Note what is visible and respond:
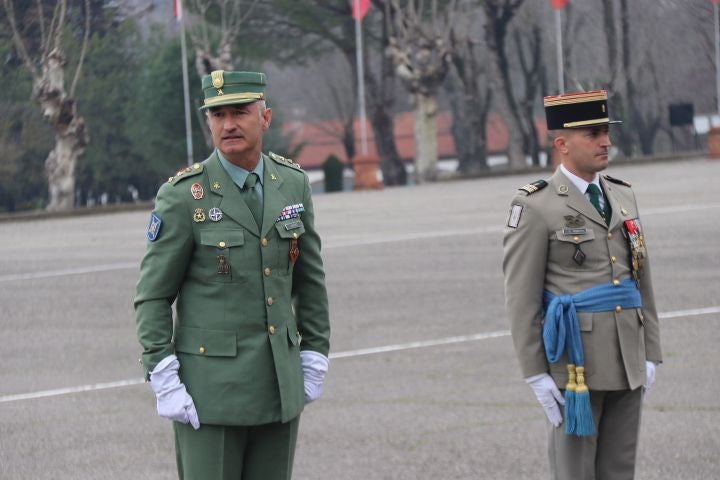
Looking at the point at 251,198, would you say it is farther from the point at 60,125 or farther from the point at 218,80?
the point at 60,125

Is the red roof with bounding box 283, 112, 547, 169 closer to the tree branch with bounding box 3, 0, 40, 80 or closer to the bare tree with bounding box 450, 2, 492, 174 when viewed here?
the bare tree with bounding box 450, 2, 492, 174

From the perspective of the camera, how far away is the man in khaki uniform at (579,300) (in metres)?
4.91

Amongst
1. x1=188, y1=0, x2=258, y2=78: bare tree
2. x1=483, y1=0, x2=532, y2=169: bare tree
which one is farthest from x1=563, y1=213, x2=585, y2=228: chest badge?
x1=483, y1=0, x2=532, y2=169: bare tree

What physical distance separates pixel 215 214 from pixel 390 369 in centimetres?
589

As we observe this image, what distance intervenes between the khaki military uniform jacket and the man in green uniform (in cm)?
85

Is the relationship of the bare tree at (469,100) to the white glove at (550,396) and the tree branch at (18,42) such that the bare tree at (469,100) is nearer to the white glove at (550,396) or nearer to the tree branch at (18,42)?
the tree branch at (18,42)

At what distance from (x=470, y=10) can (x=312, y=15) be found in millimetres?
5535

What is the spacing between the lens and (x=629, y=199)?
521 centimetres

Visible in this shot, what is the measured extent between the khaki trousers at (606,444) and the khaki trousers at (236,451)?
986 mm

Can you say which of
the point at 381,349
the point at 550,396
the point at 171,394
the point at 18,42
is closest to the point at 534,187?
the point at 550,396

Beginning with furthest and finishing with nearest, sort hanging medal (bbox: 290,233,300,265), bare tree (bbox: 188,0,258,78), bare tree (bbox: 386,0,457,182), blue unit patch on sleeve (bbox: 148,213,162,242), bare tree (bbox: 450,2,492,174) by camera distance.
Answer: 1. bare tree (bbox: 450,2,492,174)
2. bare tree (bbox: 386,0,457,182)
3. bare tree (bbox: 188,0,258,78)
4. hanging medal (bbox: 290,233,300,265)
5. blue unit patch on sleeve (bbox: 148,213,162,242)

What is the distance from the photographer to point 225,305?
14.9 ft

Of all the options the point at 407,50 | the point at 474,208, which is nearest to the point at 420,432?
the point at 474,208

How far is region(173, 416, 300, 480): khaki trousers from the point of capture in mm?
4508
